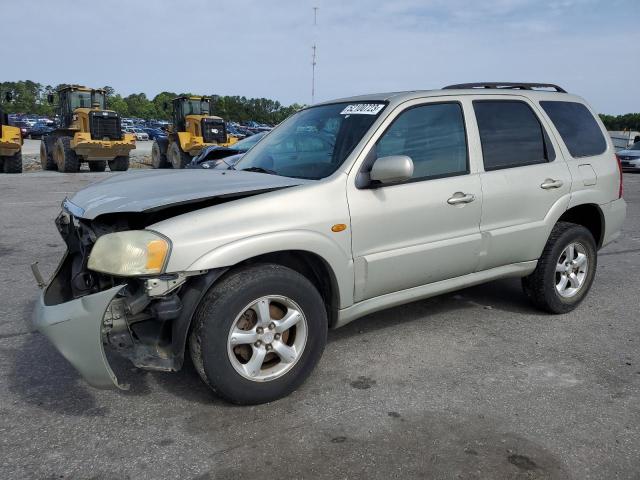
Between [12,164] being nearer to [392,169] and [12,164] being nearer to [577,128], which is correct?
[577,128]

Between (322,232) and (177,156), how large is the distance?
17842 mm

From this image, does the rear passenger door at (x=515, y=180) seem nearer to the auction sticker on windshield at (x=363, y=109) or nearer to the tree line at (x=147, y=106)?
the auction sticker on windshield at (x=363, y=109)

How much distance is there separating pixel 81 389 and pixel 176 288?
1006mm

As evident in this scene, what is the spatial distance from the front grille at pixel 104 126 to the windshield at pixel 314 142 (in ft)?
52.8

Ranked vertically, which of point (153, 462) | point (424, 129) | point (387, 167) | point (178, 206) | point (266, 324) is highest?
point (424, 129)

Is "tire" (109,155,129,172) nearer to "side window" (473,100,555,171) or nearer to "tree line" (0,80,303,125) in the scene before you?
"side window" (473,100,555,171)

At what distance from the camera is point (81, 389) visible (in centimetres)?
324

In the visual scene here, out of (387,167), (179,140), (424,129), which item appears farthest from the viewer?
(179,140)

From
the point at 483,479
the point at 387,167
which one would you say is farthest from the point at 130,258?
the point at 483,479

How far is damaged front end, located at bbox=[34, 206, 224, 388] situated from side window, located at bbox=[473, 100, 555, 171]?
7.33 ft

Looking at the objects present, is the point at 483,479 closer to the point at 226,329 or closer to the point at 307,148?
the point at 226,329

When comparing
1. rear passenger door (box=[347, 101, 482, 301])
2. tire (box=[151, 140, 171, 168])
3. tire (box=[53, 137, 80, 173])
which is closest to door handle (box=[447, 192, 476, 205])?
rear passenger door (box=[347, 101, 482, 301])

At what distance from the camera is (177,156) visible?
2005cm

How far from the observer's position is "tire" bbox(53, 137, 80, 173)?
1828cm
